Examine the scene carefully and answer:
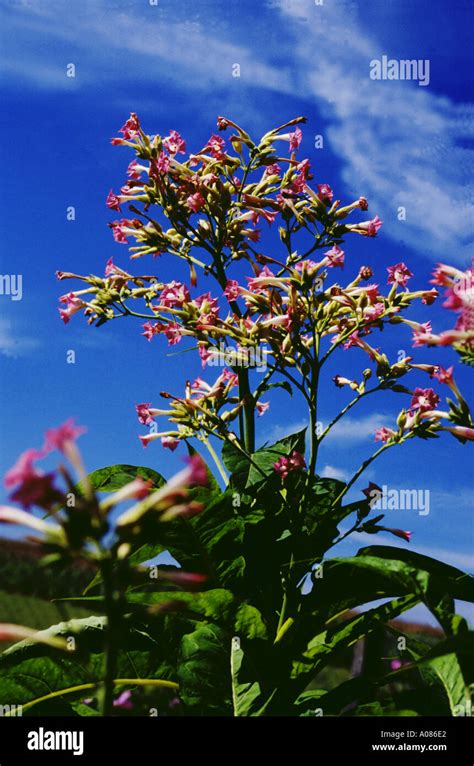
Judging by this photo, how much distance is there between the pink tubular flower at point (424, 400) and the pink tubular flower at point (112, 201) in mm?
1052

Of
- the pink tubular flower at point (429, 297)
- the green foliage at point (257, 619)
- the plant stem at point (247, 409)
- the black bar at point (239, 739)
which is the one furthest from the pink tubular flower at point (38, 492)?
the pink tubular flower at point (429, 297)

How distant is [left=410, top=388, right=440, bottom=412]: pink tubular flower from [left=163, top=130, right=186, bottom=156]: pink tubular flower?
0.95 metres

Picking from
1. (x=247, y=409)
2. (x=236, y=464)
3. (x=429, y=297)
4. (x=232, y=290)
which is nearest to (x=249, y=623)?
(x=236, y=464)

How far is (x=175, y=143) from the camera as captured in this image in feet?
7.17

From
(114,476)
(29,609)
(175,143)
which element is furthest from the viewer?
(29,609)

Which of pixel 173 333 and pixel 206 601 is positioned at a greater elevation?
pixel 173 333

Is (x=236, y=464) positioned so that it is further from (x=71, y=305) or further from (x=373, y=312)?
(x=71, y=305)

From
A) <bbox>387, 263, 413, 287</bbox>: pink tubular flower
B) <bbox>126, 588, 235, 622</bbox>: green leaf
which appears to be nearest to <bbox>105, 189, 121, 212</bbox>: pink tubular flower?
<bbox>387, 263, 413, 287</bbox>: pink tubular flower

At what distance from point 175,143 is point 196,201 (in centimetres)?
28

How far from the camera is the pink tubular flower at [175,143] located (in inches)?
85.6

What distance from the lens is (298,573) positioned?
1.67m

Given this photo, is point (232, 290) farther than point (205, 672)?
Yes

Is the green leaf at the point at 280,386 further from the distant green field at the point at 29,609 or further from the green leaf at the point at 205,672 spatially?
the distant green field at the point at 29,609

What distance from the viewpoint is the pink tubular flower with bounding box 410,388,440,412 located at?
1877mm
